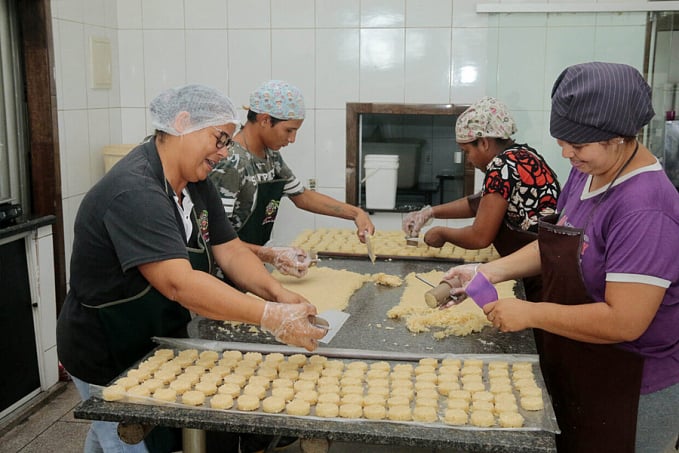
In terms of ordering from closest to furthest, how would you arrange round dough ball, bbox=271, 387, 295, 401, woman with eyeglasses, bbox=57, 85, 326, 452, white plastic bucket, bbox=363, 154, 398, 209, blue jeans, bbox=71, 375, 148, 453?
round dough ball, bbox=271, 387, 295, 401, woman with eyeglasses, bbox=57, 85, 326, 452, blue jeans, bbox=71, 375, 148, 453, white plastic bucket, bbox=363, 154, 398, 209

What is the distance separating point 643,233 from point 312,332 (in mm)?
930

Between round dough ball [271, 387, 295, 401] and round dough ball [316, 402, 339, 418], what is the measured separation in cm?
10

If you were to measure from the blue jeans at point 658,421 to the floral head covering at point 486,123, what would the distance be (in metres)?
1.49

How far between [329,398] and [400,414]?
201mm

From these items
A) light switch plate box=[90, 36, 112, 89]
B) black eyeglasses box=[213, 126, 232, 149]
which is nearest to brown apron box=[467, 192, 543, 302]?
black eyeglasses box=[213, 126, 232, 149]

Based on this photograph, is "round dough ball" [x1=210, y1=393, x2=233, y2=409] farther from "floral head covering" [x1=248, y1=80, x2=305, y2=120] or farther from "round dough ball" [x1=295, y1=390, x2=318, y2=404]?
"floral head covering" [x1=248, y1=80, x2=305, y2=120]

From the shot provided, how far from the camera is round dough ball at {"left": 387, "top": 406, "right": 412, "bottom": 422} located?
1700 millimetres

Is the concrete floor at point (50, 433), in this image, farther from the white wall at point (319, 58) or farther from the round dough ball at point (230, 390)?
the round dough ball at point (230, 390)

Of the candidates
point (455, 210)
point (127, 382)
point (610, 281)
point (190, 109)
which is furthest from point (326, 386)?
point (455, 210)

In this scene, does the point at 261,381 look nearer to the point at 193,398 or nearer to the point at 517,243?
the point at 193,398

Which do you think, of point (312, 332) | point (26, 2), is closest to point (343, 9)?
point (26, 2)

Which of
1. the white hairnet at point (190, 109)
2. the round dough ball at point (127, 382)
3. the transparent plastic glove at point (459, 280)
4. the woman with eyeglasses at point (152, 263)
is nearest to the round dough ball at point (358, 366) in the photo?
the woman with eyeglasses at point (152, 263)

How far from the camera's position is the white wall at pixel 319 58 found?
4.14m

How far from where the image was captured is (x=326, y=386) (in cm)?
189
